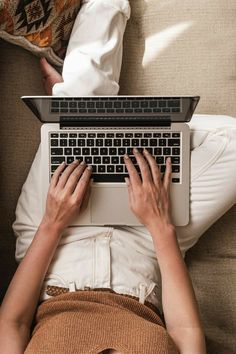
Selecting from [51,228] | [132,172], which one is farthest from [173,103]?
[51,228]

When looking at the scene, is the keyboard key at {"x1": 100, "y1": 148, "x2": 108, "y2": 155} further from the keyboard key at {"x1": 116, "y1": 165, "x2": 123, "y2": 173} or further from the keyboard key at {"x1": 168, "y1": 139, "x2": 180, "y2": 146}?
the keyboard key at {"x1": 168, "y1": 139, "x2": 180, "y2": 146}

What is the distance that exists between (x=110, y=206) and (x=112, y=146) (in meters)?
0.15

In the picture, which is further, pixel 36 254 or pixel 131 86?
pixel 131 86

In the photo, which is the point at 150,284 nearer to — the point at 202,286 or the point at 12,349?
the point at 202,286

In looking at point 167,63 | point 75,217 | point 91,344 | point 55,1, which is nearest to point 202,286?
point 75,217

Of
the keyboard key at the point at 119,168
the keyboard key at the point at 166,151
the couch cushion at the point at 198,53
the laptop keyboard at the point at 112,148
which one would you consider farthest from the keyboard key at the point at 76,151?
the couch cushion at the point at 198,53

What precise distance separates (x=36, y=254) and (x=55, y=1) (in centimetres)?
60

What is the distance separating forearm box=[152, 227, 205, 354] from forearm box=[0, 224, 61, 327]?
0.26 metres

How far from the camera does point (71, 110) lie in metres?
1.21

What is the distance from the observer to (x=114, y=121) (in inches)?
48.9

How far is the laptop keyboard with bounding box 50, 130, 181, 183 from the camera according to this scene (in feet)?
4.09

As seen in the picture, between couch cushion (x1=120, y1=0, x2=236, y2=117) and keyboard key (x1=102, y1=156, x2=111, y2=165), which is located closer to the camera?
keyboard key (x1=102, y1=156, x2=111, y2=165)

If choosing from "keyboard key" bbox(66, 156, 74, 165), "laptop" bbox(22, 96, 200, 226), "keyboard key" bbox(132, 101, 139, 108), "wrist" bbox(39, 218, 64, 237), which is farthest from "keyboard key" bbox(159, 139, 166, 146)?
"wrist" bbox(39, 218, 64, 237)

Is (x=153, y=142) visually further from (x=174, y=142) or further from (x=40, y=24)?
(x=40, y=24)
